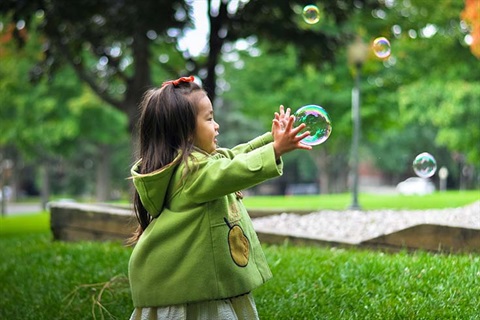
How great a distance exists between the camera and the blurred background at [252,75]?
35.7 ft

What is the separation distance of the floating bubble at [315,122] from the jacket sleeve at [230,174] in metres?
0.54

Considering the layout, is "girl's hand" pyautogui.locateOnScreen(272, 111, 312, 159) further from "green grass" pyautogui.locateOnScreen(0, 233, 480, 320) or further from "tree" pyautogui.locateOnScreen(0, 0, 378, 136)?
"tree" pyautogui.locateOnScreen(0, 0, 378, 136)

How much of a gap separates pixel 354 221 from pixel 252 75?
1803 centimetres

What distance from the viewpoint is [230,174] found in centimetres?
266

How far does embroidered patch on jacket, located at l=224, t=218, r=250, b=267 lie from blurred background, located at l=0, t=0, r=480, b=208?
146 centimetres

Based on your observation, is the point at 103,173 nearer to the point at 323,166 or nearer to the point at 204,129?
the point at 323,166

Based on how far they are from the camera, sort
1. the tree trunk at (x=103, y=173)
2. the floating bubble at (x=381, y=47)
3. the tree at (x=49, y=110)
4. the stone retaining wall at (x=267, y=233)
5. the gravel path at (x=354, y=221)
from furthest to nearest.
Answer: the tree trunk at (x=103, y=173) → the tree at (x=49, y=110) → the gravel path at (x=354, y=221) → the floating bubble at (x=381, y=47) → the stone retaining wall at (x=267, y=233)

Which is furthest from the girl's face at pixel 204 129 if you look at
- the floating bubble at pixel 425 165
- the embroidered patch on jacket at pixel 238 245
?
the floating bubble at pixel 425 165

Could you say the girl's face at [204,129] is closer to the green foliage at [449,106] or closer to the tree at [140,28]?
the tree at [140,28]

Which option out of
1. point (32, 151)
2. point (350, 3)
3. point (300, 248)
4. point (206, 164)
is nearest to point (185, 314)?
point (206, 164)

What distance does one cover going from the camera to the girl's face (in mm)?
2936

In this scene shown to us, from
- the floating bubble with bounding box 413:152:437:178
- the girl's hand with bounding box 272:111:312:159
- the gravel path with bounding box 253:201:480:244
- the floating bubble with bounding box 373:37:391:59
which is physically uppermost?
the floating bubble with bounding box 373:37:391:59

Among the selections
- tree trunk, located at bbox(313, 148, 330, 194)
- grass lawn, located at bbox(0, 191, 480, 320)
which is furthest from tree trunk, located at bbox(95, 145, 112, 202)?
grass lawn, located at bbox(0, 191, 480, 320)

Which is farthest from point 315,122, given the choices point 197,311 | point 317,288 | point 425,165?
point 425,165
